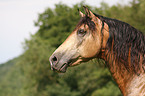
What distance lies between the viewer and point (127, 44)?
2848 millimetres

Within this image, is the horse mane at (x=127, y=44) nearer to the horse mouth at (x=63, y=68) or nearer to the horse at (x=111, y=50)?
the horse at (x=111, y=50)

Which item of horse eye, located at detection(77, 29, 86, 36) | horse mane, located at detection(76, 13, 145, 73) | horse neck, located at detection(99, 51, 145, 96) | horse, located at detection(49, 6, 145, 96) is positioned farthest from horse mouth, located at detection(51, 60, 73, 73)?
horse mane, located at detection(76, 13, 145, 73)

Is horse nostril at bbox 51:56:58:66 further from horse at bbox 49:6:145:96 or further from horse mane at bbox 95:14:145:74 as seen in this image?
horse mane at bbox 95:14:145:74

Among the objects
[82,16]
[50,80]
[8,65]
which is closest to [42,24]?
[50,80]

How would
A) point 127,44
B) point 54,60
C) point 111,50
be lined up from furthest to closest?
point 54,60 → point 111,50 → point 127,44

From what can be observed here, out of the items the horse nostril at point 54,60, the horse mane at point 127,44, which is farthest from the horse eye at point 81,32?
the horse nostril at point 54,60

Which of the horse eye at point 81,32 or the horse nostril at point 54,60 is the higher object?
the horse eye at point 81,32

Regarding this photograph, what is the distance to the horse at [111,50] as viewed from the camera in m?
2.80

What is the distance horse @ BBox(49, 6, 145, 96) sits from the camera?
110 inches

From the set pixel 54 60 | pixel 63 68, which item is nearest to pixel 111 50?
pixel 63 68

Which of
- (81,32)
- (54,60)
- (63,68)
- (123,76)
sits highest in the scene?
(81,32)

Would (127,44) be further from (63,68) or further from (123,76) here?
(63,68)

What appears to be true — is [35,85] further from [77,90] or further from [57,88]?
[77,90]

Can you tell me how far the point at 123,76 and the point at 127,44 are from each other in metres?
0.48
